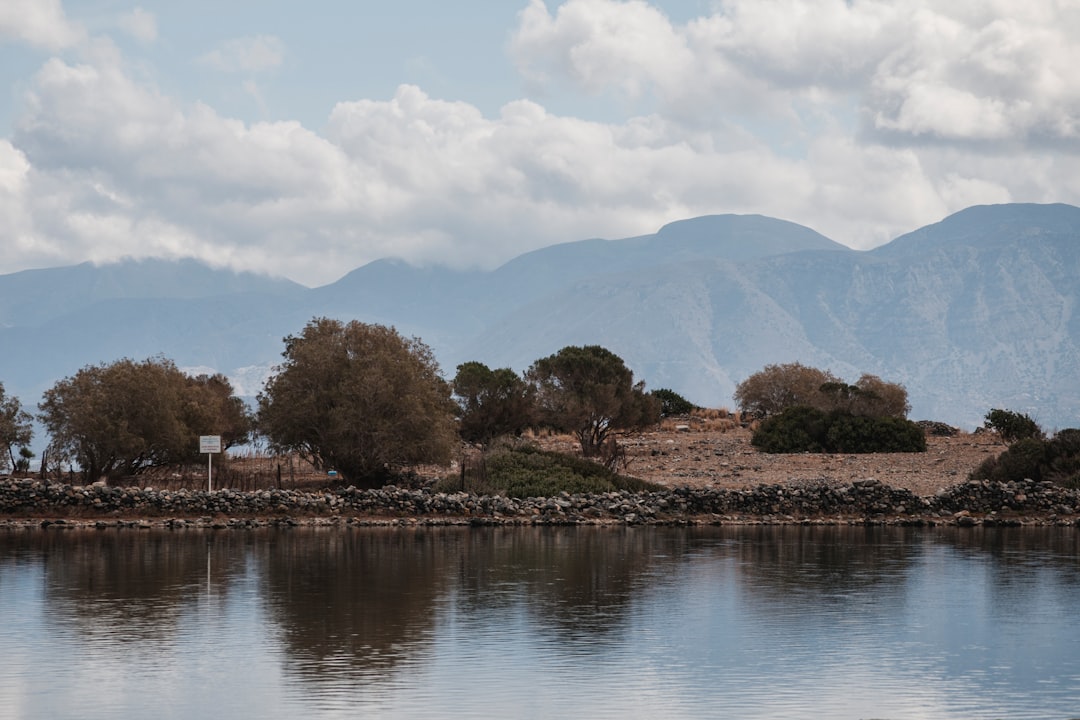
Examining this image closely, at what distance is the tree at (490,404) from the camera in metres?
50.3

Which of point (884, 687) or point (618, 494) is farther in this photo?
point (618, 494)

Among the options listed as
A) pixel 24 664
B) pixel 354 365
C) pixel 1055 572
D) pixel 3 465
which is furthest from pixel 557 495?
pixel 24 664

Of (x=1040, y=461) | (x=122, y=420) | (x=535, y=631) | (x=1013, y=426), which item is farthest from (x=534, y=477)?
(x=1013, y=426)

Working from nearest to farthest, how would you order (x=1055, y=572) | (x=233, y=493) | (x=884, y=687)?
(x=884, y=687) → (x=1055, y=572) → (x=233, y=493)

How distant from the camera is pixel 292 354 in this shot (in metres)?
39.1

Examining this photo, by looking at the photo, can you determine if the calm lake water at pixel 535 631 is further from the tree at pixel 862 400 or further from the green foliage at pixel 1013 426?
the tree at pixel 862 400

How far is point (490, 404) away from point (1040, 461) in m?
19.8

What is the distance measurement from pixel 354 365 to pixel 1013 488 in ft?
58.0

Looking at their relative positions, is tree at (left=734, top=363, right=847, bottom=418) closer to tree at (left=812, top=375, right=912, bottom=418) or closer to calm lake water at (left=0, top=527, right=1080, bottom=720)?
tree at (left=812, top=375, right=912, bottom=418)

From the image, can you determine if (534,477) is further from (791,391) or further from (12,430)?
(791,391)

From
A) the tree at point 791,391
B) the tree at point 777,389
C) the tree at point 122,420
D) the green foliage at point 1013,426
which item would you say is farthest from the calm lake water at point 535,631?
the tree at point 777,389

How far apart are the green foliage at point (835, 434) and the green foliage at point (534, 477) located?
14469 mm

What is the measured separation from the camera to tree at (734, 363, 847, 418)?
231ft

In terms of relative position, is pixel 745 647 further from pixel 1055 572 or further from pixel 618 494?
pixel 618 494
